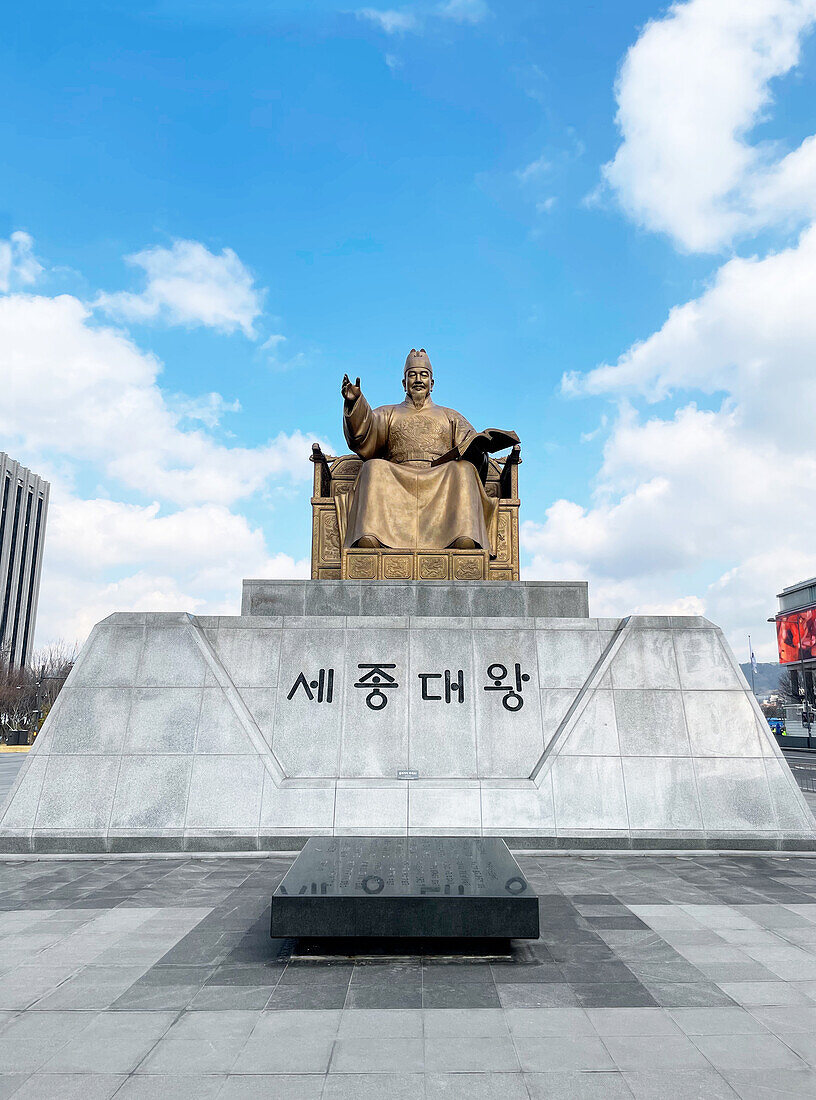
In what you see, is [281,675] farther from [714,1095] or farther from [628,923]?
[714,1095]

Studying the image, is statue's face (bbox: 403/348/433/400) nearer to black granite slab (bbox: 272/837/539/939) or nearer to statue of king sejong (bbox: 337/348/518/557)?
statue of king sejong (bbox: 337/348/518/557)

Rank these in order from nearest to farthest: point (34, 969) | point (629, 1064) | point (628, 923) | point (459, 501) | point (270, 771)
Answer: point (629, 1064) < point (34, 969) < point (628, 923) < point (270, 771) < point (459, 501)

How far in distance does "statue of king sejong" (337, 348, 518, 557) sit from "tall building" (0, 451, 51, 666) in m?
81.5

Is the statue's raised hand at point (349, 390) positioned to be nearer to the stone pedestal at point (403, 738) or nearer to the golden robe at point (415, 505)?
the golden robe at point (415, 505)

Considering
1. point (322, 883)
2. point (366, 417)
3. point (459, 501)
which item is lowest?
point (322, 883)

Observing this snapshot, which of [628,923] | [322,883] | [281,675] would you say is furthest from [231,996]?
[281,675]

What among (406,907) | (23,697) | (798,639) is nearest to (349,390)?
(406,907)

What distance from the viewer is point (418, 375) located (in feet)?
39.6

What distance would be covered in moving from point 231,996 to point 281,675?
4920 millimetres

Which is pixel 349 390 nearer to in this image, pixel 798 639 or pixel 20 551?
pixel 798 639

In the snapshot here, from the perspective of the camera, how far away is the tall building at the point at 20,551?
82.6m

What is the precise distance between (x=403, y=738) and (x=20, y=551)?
296 feet

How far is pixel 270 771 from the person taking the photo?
7887mm

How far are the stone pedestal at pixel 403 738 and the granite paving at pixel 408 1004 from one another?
1.88m
